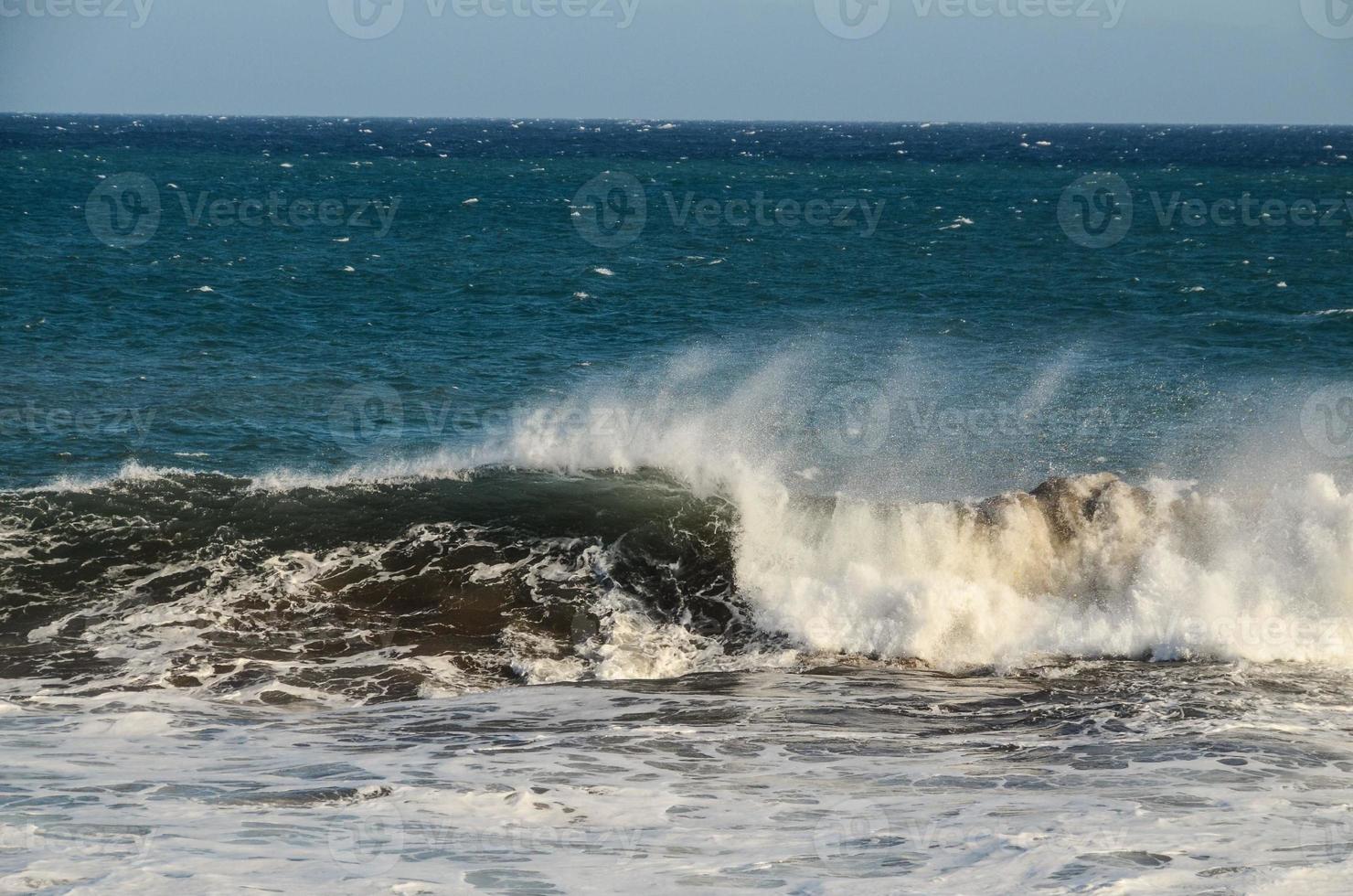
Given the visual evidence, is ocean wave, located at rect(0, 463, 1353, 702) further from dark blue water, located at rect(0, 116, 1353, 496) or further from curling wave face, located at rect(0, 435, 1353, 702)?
dark blue water, located at rect(0, 116, 1353, 496)

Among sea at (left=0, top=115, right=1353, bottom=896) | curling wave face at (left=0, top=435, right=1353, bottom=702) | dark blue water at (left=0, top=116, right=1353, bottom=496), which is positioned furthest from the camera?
dark blue water at (left=0, top=116, right=1353, bottom=496)

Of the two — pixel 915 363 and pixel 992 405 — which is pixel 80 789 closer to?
pixel 992 405

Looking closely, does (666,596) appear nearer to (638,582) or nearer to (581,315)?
(638,582)

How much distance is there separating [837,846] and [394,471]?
10606 millimetres

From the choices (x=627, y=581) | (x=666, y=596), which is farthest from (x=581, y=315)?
(x=666, y=596)

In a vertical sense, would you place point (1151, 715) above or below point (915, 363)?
below

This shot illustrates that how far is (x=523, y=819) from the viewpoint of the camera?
28.8ft

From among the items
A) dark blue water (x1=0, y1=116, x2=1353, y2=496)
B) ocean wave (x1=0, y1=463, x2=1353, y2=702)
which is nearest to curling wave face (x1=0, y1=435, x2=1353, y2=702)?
ocean wave (x1=0, y1=463, x2=1353, y2=702)

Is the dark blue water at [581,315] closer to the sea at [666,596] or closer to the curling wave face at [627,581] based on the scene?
the sea at [666,596]

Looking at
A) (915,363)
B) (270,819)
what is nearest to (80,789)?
(270,819)

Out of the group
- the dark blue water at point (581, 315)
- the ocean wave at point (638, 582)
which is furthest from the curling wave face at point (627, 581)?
the dark blue water at point (581, 315)

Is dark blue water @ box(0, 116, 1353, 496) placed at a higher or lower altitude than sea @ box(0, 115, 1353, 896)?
higher

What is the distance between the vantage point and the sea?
27.7 feet

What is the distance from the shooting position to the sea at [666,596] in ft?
27.7
